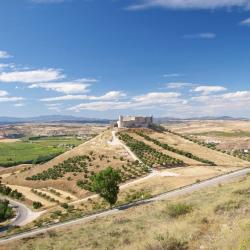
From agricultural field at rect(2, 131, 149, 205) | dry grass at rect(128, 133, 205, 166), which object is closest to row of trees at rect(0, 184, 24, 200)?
agricultural field at rect(2, 131, 149, 205)

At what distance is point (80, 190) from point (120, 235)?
196ft

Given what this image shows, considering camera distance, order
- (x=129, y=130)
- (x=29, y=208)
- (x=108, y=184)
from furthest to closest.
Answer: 1. (x=129, y=130)
2. (x=29, y=208)
3. (x=108, y=184)

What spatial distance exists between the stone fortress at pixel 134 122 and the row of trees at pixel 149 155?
14031 mm

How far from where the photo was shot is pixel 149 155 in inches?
4338

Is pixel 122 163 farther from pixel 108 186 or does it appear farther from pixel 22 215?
pixel 108 186

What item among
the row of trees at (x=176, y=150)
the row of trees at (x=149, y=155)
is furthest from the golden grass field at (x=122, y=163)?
the row of trees at (x=149, y=155)

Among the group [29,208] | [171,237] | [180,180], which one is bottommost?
[29,208]

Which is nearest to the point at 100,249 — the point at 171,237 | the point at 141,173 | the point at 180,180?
the point at 171,237

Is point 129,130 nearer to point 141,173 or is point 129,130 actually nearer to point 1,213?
point 141,173

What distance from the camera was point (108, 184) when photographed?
6091cm

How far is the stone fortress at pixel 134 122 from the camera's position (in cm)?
13900

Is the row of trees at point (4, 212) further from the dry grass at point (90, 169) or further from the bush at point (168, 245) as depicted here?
the bush at point (168, 245)

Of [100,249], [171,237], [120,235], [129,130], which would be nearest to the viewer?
[171,237]

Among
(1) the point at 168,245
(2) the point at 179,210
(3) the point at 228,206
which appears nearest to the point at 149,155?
(2) the point at 179,210
